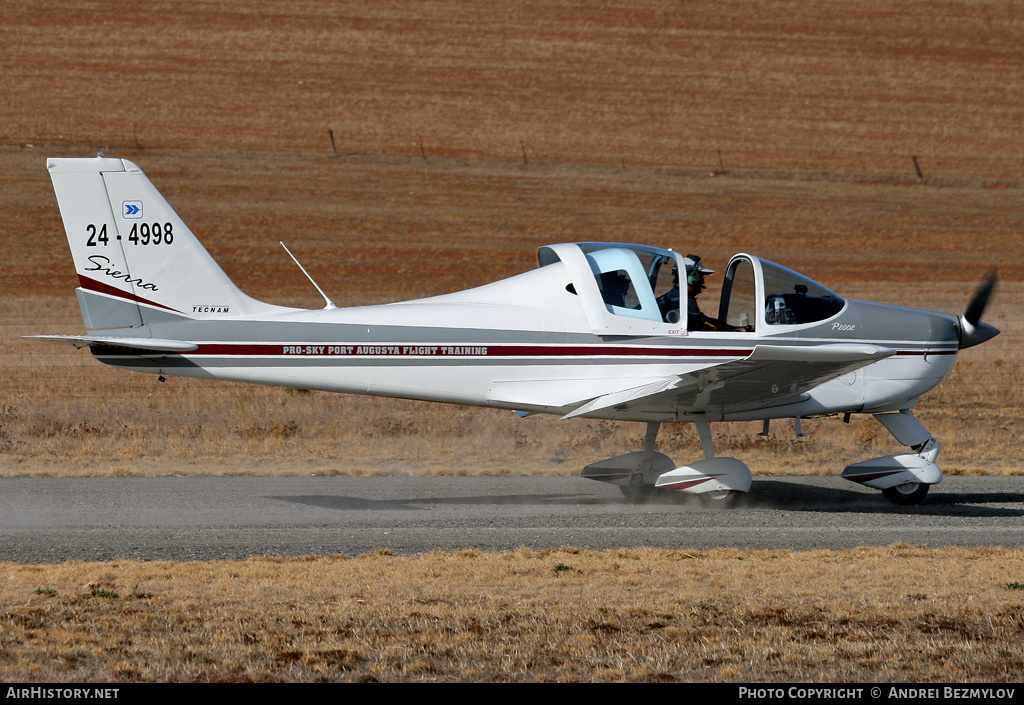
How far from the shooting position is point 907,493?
10930 millimetres

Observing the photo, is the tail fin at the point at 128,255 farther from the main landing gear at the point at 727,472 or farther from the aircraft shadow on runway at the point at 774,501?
the main landing gear at the point at 727,472

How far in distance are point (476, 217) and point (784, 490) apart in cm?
2641

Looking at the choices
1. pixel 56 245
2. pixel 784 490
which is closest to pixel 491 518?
pixel 784 490

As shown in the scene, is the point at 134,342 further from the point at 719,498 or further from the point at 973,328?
the point at 973,328

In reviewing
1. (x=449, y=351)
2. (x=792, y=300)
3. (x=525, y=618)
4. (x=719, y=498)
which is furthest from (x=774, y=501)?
(x=525, y=618)

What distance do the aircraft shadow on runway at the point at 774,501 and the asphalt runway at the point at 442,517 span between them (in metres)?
0.02

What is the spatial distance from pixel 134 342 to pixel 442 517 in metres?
3.32

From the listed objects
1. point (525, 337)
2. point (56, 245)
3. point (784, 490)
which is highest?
point (56, 245)

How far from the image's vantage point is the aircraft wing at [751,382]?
31.1ft

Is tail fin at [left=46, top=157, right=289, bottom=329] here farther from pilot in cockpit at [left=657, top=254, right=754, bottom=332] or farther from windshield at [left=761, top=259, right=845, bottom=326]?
windshield at [left=761, top=259, right=845, bottom=326]

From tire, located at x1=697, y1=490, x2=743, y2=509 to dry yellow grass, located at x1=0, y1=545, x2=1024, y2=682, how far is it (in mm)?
2156

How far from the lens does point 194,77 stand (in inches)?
1743
